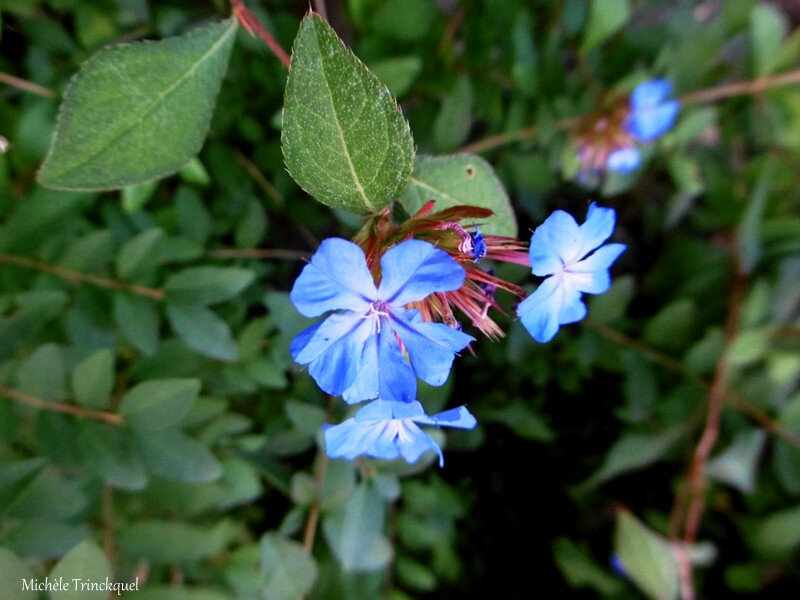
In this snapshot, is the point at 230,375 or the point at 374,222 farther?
the point at 230,375

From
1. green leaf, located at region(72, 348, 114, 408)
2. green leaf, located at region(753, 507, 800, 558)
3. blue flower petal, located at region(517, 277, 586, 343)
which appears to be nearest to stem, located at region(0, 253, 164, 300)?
green leaf, located at region(72, 348, 114, 408)

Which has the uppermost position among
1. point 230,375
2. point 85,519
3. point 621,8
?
point 621,8

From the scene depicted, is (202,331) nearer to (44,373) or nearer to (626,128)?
(44,373)

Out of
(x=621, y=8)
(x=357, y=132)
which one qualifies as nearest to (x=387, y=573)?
(x=357, y=132)

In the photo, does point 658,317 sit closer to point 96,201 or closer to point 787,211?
point 787,211

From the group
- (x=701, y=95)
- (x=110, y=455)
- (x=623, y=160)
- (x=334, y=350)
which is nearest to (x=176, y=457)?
(x=110, y=455)

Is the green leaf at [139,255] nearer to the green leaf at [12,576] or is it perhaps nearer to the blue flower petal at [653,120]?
the green leaf at [12,576]
